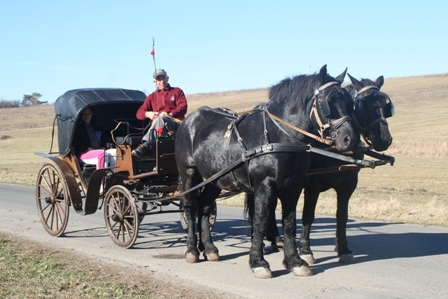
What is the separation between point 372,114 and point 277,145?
1702 millimetres

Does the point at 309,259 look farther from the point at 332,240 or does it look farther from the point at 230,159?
the point at 332,240

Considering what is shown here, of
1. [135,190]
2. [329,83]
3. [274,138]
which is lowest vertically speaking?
[135,190]

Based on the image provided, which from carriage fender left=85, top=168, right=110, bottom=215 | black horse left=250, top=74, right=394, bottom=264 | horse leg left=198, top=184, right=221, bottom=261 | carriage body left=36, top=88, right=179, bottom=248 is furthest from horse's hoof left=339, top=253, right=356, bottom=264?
carriage fender left=85, top=168, right=110, bottom=215

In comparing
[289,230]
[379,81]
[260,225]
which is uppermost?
[379,81]

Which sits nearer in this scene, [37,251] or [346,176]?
[346,176]

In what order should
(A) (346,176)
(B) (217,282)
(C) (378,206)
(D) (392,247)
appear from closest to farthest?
(B) (217,282) → (A) (346,176) → (D) (392,247) → (C) (378,206)

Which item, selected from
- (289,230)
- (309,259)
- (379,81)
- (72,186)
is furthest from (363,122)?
(72,186)

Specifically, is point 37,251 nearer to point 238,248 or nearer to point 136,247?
point 136,247

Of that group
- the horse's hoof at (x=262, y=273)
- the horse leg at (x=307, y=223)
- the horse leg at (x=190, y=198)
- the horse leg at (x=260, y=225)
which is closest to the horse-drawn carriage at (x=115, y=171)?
the horse leg at (x=190, y=198)

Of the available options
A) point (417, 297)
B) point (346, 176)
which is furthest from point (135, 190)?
point (417, 297)

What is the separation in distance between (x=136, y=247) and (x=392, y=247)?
12.3 ft

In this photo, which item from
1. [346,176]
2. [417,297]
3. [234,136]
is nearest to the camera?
[417,297]

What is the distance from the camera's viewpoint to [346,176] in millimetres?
8641

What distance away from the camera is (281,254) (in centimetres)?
919
